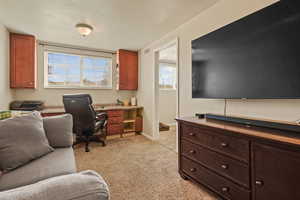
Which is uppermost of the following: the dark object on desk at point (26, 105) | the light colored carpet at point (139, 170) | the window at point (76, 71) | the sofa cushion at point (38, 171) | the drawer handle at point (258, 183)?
the window at point (76, 71)

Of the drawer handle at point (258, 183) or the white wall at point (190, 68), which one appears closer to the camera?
the drawer handle at point (258, 183)

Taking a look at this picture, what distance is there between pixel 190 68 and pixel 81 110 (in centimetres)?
219

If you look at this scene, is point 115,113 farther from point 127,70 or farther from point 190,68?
point 190,68

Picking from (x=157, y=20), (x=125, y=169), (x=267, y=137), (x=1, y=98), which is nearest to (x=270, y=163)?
(x=267, y=137)

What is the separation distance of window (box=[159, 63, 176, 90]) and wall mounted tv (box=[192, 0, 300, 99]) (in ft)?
10.9

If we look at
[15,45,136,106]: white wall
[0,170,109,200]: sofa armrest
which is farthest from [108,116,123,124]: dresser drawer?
[0,170,109,200]: sofa armrest

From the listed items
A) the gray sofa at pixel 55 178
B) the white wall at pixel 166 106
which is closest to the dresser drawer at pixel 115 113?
the white wall at pixel 166 106

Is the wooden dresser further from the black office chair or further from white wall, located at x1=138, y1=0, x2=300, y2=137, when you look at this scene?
the black office chair

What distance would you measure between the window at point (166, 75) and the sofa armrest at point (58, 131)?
3.86 m

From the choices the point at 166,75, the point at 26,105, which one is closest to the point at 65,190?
the point at 26,105

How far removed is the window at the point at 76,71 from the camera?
3812mm

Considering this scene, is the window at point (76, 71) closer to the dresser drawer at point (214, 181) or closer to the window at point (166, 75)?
the window at point (166, 75)

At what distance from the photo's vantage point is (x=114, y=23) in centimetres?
267

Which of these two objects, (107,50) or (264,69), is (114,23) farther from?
(264,69)
